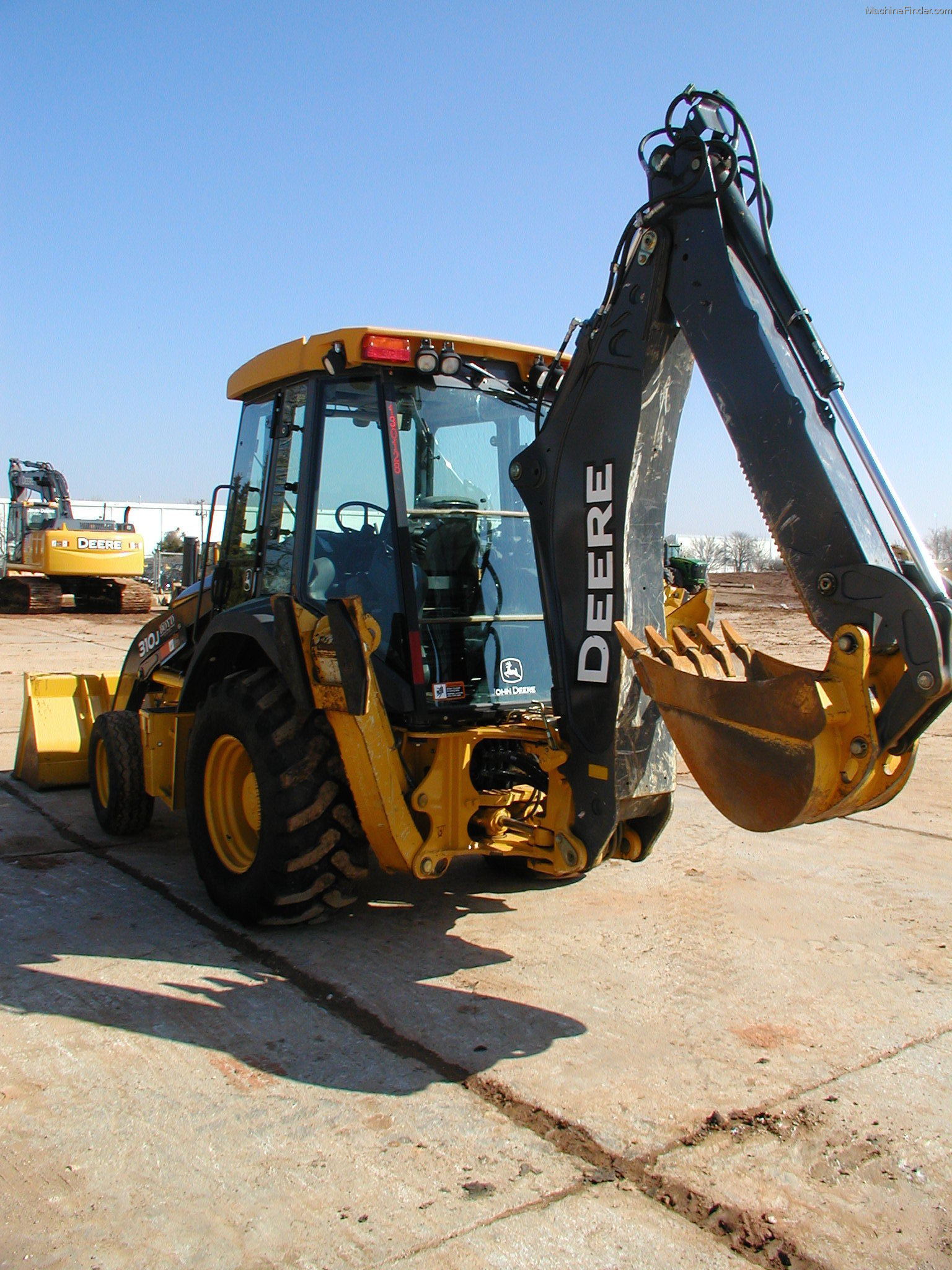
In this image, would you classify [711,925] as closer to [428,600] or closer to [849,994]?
[849,994]

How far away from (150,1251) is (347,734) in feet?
6.48

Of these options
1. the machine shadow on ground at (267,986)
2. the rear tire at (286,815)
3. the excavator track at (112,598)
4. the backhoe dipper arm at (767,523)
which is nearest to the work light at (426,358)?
the backhoe dipper arm at (767,523)

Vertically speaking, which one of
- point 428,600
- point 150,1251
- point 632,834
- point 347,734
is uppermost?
point 428,600

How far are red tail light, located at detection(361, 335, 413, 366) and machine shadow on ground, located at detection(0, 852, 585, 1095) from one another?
2356 mm

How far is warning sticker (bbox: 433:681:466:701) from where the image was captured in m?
4.41

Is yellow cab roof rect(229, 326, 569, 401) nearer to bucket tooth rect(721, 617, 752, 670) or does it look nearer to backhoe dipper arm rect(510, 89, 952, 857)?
backhoe dipper arm rect(510, 89, 952, 857)


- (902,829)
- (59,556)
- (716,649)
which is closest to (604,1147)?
(716,649)

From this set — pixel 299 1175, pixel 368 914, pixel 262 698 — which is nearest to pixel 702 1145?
pixel 299 1175

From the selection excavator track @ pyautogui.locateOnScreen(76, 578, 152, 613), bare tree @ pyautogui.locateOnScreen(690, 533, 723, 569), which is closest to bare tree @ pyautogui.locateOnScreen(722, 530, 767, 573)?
bare tree @ pyautogui.locateOnScreen(690, 533, 723, 569)

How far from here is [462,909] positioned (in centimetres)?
488

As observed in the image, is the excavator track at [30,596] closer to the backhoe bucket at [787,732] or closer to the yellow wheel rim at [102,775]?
the yellow wheel rim at [102,775]

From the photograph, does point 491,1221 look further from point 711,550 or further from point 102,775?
point 711,550

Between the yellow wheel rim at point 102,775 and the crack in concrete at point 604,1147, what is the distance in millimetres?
2138

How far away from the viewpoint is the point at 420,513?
4.50 metres
